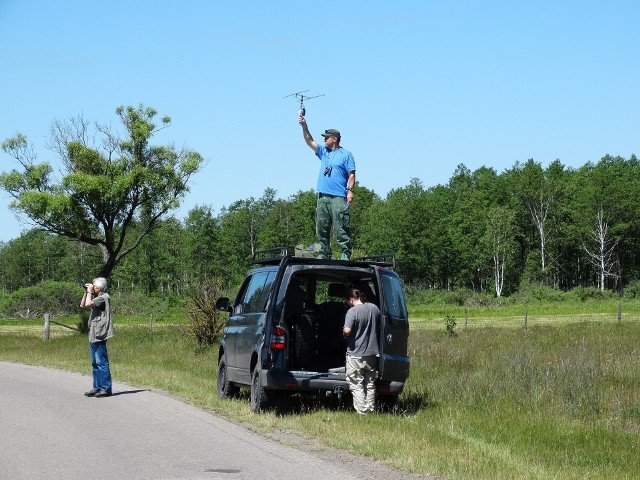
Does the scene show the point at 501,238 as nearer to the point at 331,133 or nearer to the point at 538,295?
the point at 538,295

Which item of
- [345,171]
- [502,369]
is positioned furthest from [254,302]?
[502,369]

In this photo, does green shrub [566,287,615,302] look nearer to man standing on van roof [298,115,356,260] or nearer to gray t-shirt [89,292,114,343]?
man standing on van roof [298,115,356,260]

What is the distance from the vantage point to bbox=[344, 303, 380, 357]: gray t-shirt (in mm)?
12656

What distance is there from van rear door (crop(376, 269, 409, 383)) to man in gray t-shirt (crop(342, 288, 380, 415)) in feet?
0.70

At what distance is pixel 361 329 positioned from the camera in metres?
12.7

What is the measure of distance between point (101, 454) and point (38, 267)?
14228cm

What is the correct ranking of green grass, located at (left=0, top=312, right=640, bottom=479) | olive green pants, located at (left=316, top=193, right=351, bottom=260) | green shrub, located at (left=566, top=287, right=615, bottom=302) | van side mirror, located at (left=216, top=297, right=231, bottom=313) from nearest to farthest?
green grass, located at (left=0, top=312, right=640, bottom=479)
olive green pants, located at (left=316, top=193, right=351, bottom=260)
van side mirror, located at (left=216, top=297, right=231, bottom=313)
green shrub, located at (left=566, top=287, right=615, bottom=302)

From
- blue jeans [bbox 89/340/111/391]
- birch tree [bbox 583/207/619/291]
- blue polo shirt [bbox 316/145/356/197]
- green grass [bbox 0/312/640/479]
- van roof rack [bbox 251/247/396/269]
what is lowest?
green grass [bbox 0/312/640/479]

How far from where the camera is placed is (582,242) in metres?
105

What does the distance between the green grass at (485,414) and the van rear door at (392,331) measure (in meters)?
0.63

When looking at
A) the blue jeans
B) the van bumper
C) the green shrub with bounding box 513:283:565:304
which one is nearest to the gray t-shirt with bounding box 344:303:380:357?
the van bumper

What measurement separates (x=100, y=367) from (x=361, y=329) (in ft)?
15.8

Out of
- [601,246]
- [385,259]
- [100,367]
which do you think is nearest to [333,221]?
[385,259]

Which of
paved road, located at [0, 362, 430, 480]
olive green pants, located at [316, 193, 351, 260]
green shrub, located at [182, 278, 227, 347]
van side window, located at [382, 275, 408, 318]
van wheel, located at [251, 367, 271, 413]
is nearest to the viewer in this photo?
paved road, located at [0, 362, 430, 480]
